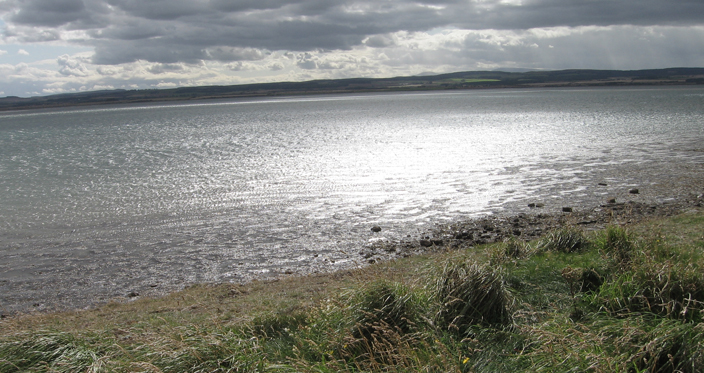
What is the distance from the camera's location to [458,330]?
620 cm

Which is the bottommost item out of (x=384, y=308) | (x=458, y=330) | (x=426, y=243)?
(x=426, y=243)

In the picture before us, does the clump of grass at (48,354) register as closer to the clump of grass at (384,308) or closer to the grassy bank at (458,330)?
the grassy bank at (458,330)

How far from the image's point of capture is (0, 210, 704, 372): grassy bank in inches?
198

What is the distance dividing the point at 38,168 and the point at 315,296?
31231mm

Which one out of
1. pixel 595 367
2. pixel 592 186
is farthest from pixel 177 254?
pixel 592 186

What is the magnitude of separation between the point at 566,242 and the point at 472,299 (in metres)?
4.97

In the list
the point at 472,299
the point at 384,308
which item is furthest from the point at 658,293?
the point at 384,308

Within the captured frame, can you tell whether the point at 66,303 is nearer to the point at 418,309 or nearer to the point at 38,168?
the point at 418,309

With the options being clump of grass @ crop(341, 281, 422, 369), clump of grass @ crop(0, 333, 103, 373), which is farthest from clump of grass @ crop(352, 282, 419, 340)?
clump of grass @ crop(0, 333, 103, 373)

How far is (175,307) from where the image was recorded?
32.6ft

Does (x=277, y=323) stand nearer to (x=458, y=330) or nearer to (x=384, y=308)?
(x=384, y=308)

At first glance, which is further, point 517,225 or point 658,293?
point 517,225

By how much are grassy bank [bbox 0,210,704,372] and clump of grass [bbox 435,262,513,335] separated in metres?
0.02

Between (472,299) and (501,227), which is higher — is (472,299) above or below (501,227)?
above
